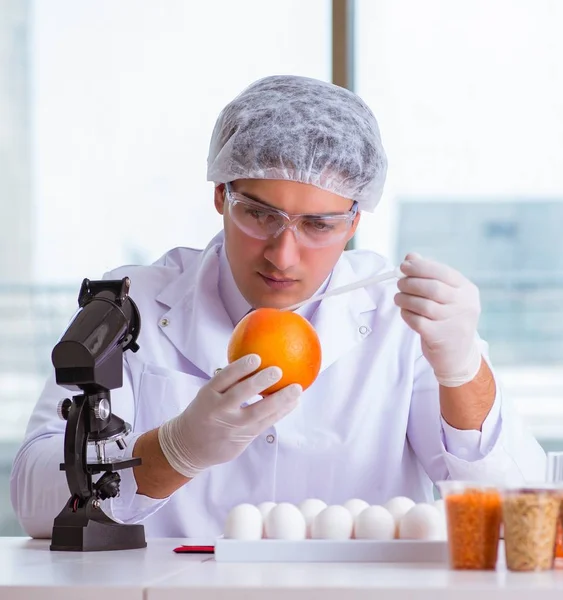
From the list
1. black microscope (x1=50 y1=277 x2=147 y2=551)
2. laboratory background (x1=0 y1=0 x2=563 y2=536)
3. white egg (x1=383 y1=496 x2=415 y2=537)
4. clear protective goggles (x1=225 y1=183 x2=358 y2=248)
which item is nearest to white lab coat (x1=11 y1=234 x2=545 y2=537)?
clear protective goggles (x1=225 y1=183 x2=358 y2=248)

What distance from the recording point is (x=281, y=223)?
1901 millimetres

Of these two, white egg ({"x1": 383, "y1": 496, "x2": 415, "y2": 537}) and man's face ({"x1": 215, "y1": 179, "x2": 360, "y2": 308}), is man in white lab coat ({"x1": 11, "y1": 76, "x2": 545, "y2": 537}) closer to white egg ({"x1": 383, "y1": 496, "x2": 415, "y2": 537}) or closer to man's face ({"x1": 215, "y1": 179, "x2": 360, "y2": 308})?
man's face ({"x1": 215, "y1": 179, "x2": 360, "y2": 308})

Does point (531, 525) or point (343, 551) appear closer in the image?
point (531, 525)

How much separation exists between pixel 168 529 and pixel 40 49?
2.79 m

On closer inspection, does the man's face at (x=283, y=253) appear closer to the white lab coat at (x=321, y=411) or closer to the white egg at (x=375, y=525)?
the white lab coat at (x=321, y=411)

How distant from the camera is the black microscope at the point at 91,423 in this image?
58.3 inches

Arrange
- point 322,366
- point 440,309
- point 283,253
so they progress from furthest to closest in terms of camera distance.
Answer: point 322,366 < point 283,253 < point 440,309

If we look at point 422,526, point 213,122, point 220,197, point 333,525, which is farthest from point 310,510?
point 213,122

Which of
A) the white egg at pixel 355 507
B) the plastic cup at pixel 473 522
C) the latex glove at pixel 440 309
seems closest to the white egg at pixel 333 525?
the white egg at pixel 355 507

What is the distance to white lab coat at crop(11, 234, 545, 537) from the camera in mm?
2062

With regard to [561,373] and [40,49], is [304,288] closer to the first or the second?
[561,373]

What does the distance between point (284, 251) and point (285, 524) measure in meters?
0.67

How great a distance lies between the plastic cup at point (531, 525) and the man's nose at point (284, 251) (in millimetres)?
817

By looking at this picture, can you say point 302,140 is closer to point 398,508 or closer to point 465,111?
point 398,508
